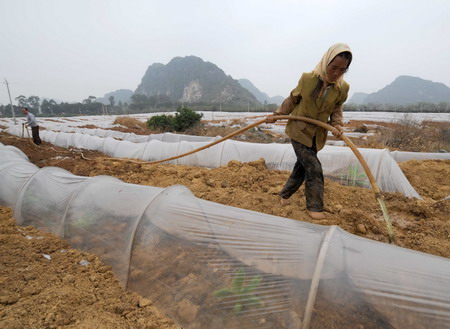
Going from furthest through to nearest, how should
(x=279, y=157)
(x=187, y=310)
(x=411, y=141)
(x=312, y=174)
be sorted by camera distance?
(x=411, y=141)
(x=279, y=157)
(x=312, y=174)
(x=187, y=310)

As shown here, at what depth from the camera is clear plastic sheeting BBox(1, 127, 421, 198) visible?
397 cm

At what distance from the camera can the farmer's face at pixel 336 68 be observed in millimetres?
1889

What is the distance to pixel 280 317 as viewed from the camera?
135 centimetres

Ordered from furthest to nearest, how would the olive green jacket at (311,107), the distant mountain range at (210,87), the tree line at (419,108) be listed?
the distant mountain range at (210,87) < the tree line at (419,108) < the olive green jacket at (311,107)

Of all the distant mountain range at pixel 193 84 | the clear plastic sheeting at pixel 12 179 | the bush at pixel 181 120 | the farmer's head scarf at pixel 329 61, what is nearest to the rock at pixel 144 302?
the farmer's head scarf at pixel 329 61

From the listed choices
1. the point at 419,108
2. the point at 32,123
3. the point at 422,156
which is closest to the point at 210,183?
the point at 422,156

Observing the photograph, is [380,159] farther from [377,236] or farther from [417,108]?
[417,108]

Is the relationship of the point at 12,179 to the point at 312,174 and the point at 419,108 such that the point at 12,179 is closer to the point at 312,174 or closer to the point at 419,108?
the point at 312,174

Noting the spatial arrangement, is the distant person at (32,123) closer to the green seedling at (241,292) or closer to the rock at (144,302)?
the rock at (144,302)

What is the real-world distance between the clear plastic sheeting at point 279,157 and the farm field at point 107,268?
591 millimetres

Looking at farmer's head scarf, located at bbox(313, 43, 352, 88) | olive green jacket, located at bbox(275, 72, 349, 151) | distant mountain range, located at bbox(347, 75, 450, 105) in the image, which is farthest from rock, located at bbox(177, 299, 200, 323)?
distant mountain range, located at bbox(347, 75, 450, 105)

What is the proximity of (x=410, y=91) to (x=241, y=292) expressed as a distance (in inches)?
5896

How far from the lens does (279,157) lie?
17.3 ft

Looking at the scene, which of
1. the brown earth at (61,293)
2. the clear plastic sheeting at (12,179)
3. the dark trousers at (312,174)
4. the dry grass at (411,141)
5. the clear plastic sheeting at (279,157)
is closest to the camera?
the brown earth at (61,293)
